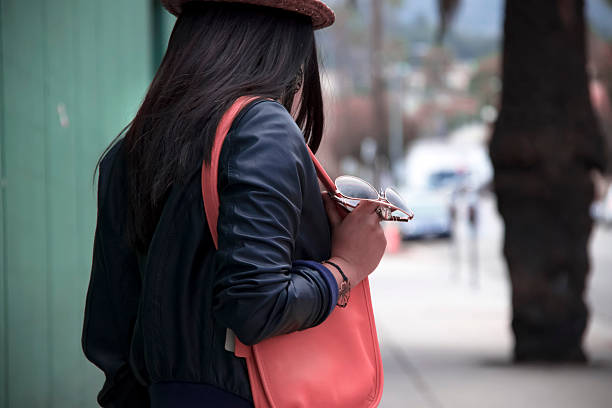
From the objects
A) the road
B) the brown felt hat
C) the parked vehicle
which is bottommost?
the parked vehicle

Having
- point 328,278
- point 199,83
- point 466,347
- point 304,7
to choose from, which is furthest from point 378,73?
point 328,278

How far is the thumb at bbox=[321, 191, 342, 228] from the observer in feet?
5.51

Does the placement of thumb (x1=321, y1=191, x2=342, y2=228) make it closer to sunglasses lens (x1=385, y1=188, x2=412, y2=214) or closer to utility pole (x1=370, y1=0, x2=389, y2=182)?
sunglasses lens (x1=385, y1=188, x2=412, y2=214)

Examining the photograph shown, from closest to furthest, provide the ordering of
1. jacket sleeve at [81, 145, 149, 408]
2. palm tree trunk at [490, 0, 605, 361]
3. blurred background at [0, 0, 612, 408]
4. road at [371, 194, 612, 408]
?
jacket sleeve at [81, 145, 149, 408] < blurred background at [0, 0, 612, 408] < road at [371, 194, 612, 408] < palm tree trunk at [490, 0, 605, 361]

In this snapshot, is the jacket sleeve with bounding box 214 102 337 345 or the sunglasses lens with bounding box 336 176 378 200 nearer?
the jacket sleeve with bounding box 214 102 337 345

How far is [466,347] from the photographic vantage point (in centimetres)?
753

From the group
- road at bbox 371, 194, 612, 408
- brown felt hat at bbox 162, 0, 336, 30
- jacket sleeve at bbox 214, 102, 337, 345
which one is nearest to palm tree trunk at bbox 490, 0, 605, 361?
road at bbox 371, 194, 612, 408

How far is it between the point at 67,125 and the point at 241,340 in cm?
211

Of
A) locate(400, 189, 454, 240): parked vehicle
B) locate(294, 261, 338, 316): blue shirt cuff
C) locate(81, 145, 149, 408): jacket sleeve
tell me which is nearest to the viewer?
locate(294, 261, 338, 316): blue shirt cuff

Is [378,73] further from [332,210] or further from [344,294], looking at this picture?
[344,294]

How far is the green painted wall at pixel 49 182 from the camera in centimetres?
270

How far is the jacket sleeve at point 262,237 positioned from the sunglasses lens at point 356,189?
0.17m

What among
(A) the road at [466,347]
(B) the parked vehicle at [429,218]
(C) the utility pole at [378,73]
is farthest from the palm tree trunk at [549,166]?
(C) the utility pole at [378,73]

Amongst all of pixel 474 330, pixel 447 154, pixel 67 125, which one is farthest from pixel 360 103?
pixel 67 125
